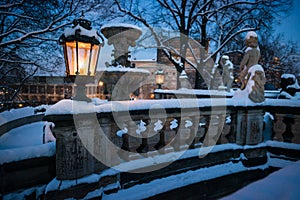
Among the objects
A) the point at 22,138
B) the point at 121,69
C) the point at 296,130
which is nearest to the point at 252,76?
the point at 296,130

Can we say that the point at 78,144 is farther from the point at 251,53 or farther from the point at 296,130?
the point at 296,130

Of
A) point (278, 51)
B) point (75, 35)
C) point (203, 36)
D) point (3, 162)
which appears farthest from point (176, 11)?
point (278, 51)

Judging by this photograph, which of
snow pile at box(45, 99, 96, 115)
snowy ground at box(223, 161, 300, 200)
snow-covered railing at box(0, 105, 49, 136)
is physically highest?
snow pile at box(45, 99, 96, 115)

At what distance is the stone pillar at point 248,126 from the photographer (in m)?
4.19

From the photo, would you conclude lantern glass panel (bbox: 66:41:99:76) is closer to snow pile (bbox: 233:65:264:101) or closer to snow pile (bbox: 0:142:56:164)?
snow pile (bbox: 0:142:56:164)

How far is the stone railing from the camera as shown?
240 cm

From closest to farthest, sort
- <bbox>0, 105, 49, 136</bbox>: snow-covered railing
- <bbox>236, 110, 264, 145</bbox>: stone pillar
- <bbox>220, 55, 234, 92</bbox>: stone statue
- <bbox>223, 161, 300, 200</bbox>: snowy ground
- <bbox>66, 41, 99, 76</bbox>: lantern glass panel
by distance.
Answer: <bbox>223, 161, 300, 200</bbox>: snowy ground, <bbox>66, 41, 99, 76</bbox>: lantern glass panel, <bbox>236, 110, 264, 145</bbox>: stone pillar, <bbox>0, 105, 49, 136</bbox>: snow-covered railing, <bbox>220, 55, 234, 92</bbox>: stone statue

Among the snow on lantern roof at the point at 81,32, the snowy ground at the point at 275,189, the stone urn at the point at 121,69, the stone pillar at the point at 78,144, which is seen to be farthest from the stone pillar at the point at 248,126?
the snow on lantern roof at the point at 81,32

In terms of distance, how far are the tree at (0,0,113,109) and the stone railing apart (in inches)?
350

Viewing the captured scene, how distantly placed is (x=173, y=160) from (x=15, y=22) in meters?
11.4

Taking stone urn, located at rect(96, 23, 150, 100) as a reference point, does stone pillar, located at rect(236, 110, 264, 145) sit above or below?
below

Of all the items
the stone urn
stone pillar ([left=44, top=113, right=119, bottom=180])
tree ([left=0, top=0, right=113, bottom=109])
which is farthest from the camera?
tree ([left=0, top=0, right=113, bottom=109])

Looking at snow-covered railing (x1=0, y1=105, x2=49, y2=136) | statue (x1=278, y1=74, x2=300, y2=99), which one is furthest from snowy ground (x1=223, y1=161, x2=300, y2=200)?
statue (x1=278, y1=74, x2=300, y2=99)

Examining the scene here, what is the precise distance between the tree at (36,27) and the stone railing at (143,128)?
350 inches
